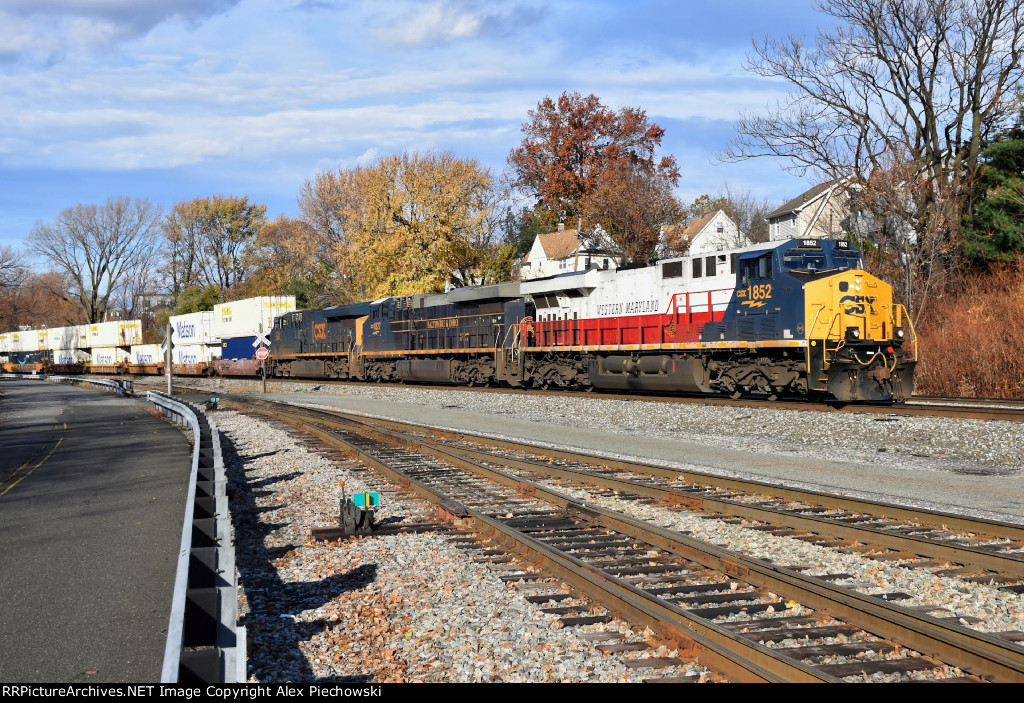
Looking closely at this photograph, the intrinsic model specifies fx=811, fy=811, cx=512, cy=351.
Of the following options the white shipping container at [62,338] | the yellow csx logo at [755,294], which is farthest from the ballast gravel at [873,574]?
the white shipping container at [62,338]

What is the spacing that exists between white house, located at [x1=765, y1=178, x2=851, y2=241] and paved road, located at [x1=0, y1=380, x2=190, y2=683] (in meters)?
24.4

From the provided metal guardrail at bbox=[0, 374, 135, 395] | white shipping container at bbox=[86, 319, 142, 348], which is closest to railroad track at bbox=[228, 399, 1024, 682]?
metal guardrail at bbox=[0, 374, 135, 395]

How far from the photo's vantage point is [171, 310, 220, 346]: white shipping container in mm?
48406

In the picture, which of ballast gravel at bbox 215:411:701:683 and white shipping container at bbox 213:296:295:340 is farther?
white shipping container at bbox 213:296:295:340

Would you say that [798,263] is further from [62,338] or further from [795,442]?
[62,338]

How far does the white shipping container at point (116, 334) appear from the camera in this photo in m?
58.6

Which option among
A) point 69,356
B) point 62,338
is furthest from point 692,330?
point 62,338

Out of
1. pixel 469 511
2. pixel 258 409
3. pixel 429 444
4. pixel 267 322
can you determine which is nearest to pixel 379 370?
pixel 258 409

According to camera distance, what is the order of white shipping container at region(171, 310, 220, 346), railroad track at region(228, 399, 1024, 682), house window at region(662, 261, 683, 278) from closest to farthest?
railroad track at region(228, 399, 1024, 682)
house window at region(662, 261, 683, 278)
white shipping container at region(171, 310, 220, 346)

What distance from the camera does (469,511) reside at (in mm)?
8242

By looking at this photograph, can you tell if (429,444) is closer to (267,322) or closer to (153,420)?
(153,420)

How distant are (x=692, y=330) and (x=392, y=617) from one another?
15290 millimetres

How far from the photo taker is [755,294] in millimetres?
18156

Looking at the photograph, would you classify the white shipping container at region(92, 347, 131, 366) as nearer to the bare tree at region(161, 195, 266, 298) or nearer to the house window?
the bare tree at region(161, 195, 266, 298)
